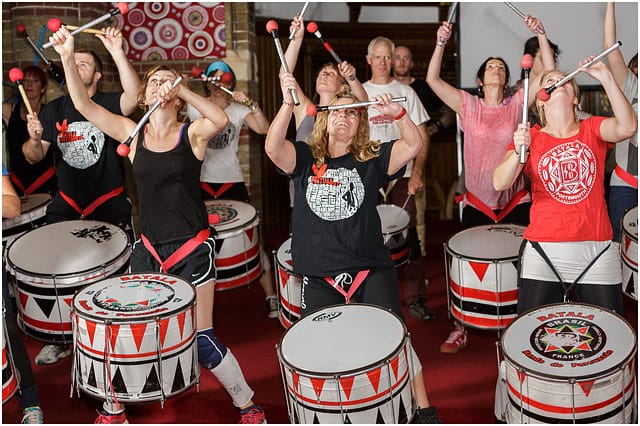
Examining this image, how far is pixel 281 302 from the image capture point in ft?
10.4

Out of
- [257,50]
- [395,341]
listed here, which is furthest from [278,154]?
[257,50]

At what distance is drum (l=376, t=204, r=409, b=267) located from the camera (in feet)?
11.2

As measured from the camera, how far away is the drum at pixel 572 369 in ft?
6.88

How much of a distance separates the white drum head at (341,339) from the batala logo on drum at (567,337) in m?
0.40

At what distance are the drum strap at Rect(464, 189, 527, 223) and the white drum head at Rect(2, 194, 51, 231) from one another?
1.99m

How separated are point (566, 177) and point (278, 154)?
0.94 metres

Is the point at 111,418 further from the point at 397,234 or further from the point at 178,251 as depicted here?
the point at 397,234

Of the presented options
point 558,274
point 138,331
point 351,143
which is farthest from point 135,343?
point 558,274

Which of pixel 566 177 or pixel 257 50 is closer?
pixel 566 177

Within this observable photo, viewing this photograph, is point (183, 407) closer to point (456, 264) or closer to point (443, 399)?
point (443, 399)

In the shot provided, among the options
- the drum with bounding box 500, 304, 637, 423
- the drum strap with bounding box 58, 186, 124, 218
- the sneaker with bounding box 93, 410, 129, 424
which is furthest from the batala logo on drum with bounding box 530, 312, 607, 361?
the drum strap with bounding box 58, 186, 124, 218

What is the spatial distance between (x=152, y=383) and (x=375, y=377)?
745 millimetres

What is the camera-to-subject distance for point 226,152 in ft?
13.0

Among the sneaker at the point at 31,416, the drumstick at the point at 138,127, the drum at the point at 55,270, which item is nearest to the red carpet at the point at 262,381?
the sneaker at the point at 31,416
